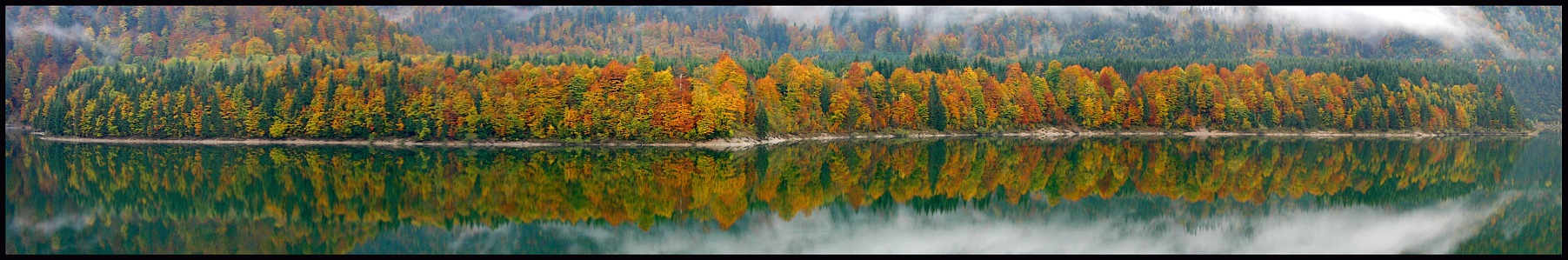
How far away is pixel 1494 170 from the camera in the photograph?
224ft

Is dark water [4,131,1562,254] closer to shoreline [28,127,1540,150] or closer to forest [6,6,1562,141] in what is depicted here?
shoreline [28,127,1540,150]

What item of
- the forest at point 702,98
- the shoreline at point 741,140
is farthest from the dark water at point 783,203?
the forest at point 702,98

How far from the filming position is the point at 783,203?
4747cm

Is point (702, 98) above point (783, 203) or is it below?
above

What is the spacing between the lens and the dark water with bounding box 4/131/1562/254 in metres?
36.9

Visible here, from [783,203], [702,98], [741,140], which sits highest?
[702,98]

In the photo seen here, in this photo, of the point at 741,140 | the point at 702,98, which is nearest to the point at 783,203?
the point at 741,140

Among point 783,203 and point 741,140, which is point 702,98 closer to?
point 741,140

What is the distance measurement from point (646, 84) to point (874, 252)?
64.7 m

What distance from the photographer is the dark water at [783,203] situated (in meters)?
36.9

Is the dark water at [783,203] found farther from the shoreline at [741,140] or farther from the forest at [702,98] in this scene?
the forest at [702,98]

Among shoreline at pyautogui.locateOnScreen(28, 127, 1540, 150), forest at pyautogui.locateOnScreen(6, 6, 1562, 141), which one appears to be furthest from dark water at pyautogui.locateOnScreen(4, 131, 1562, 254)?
forest at pyautogui.locateOnScreen(6, 6, 1562, 141)

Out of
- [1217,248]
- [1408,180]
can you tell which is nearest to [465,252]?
[1217,248]

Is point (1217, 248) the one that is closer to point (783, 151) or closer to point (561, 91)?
point (783, 151)
